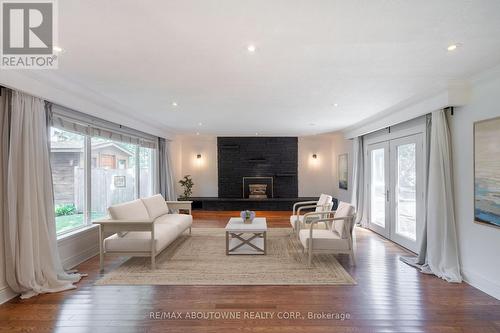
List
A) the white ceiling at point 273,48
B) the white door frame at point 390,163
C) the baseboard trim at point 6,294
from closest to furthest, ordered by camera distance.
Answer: the white ceiling at point 273,48 < the baseboard trim at point 6,294 < the white door frame at point 390,163

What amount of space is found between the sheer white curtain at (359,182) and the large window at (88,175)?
542 cm

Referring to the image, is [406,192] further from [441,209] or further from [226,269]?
[226,269]

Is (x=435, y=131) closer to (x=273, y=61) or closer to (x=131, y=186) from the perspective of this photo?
(x=273, y=61)

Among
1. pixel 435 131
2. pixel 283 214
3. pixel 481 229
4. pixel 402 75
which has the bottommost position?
pixel 283 214

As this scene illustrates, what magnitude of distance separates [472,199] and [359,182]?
302 cm

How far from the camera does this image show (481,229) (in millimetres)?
2914

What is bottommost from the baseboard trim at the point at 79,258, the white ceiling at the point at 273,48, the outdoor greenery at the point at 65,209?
the baseboard trim at the point at 79,258

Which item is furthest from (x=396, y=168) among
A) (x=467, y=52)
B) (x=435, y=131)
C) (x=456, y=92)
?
(x=467, y=52)

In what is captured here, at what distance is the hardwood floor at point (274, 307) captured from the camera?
224 cm

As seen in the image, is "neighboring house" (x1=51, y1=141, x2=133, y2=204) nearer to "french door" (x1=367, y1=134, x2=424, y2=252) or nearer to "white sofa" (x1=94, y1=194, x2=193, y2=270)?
"white sofa" (x1=94, y1=194, x2=193, y2=270)

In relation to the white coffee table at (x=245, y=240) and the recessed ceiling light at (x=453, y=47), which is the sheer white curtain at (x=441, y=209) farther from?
the white coffee table at (x=245, y=240)

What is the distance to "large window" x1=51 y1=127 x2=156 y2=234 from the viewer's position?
147 inches

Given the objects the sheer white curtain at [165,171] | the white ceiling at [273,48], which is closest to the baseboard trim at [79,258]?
the white ceiling at [273,48]

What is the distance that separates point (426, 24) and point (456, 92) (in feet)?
6.12
